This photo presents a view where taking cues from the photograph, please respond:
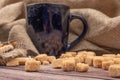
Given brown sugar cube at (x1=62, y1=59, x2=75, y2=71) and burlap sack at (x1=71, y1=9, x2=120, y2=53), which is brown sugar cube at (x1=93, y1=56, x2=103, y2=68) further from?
burlap sack at (x1=71, y1=9, x2=120, y2=53)

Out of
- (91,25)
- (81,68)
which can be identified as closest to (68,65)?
(81,68)

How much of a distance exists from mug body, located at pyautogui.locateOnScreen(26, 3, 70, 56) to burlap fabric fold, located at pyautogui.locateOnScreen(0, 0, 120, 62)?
3cm

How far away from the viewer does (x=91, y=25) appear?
2.31ft

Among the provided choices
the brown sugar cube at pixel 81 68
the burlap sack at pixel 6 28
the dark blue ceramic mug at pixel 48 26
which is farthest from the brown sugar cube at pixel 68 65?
the burlap sack at pixel 6 28

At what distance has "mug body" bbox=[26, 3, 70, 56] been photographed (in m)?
0.60

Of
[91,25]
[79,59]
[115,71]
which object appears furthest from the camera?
[91,25]

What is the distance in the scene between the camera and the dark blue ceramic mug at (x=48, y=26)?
23.6 inches

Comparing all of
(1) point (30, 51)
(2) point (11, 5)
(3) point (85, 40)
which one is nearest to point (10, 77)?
(1) point (30, 51)

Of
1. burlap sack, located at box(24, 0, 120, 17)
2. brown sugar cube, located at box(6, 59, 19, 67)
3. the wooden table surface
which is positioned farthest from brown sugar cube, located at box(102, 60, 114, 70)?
burlap sack, located at box(24, 0, 120, 17)

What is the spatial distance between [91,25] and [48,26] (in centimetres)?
15

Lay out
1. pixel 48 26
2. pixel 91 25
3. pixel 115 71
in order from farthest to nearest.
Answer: pixel 91 25 < pixel 48 26 < pixel 115 71

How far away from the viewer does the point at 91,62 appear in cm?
48

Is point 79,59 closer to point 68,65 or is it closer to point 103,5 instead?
point 68,65

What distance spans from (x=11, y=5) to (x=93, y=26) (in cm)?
28
